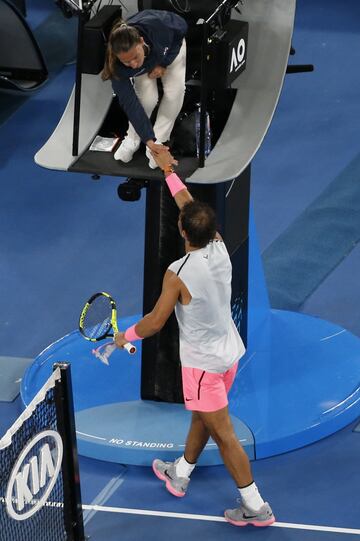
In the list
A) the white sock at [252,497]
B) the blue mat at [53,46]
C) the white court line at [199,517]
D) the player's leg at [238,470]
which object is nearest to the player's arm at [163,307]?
the player's leg at [238,470]

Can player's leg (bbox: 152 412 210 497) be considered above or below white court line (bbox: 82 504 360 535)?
above

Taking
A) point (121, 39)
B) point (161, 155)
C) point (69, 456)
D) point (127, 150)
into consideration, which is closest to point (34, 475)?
point (69, 456)

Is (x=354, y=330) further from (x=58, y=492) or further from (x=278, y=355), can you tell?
(x=58, y=492)

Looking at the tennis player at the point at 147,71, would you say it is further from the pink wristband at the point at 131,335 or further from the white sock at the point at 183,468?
the white sock at the point at 183,468

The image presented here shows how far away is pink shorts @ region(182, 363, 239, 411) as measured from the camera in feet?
24.1

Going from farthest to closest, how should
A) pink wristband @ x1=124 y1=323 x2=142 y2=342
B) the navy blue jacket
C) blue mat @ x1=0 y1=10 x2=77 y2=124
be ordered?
blue mat @ x1=0 y1=10 x2=77 y2=124 < the navy blue jacket < pink wristband @ x1=124 y1=323 x2=142 y2=342

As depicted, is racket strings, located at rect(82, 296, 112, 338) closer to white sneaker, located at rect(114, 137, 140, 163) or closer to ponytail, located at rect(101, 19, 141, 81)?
white sneaker, located at rect(114, 137, 140, 163)

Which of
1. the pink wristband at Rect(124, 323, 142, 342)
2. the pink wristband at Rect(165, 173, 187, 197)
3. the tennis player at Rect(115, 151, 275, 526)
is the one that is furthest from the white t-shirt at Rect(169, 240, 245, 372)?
the pink wristband at Rect(165, 173, 187, 197)

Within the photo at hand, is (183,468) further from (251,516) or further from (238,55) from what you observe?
(238,55)

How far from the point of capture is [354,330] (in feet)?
31.8

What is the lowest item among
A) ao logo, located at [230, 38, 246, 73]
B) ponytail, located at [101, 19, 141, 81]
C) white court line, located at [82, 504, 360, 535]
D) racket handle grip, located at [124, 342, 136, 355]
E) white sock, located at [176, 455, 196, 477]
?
white court line, located at [82, 504, 360, 535]

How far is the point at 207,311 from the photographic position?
7176mm

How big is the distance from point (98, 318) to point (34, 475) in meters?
1.64

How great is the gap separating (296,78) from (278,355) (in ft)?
18.4
